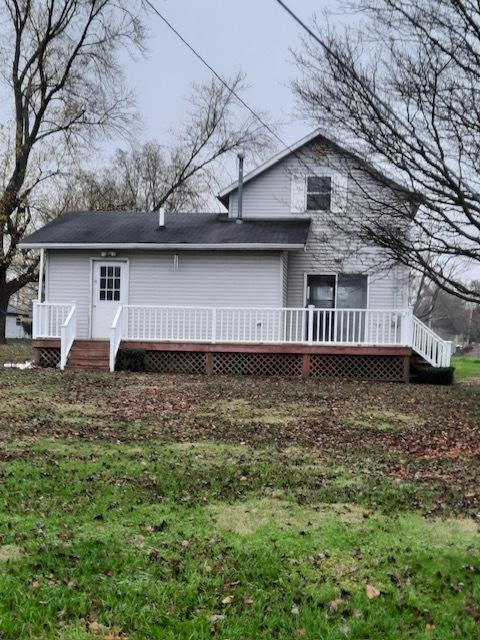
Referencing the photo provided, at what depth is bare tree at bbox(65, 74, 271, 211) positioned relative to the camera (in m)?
33.4

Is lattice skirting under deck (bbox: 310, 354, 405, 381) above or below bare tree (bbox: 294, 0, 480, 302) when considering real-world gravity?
below

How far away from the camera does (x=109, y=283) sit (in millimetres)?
16734

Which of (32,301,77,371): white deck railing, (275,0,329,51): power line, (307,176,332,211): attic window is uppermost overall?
(275,0,329,51): power line

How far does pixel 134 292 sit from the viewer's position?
653 inches

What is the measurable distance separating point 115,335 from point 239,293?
136 inches

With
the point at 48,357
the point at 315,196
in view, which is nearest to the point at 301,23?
the point at 315,196

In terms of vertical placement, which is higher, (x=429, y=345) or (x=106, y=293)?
(x=106, y=293)

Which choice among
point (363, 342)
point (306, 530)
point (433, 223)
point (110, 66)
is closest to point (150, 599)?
point (306, 530)

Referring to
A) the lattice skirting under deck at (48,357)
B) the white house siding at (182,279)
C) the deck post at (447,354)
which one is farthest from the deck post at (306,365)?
the lattice skirting under deck at (48,357)

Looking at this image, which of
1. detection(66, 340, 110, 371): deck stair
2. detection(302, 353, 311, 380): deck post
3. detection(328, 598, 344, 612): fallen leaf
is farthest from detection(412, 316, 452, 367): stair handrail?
detection(328, 598, 344, 612): fallen leaf

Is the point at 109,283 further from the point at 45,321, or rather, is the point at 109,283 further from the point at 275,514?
the point at 275,514

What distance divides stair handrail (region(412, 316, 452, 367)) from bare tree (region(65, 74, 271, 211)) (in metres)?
20.3

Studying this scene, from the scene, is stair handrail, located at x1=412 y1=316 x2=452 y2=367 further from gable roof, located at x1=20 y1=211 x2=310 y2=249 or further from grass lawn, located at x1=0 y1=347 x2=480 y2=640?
grass lawn, located at x1=0 y1=347 x2=480 y2=640

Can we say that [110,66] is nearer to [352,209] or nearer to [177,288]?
[177,288]
